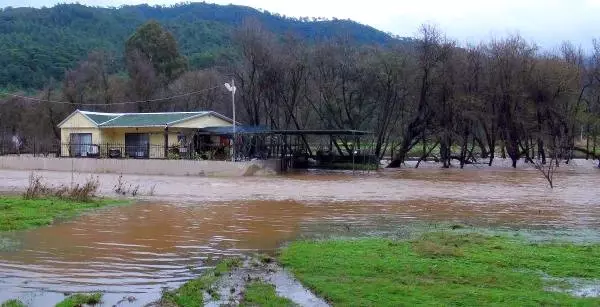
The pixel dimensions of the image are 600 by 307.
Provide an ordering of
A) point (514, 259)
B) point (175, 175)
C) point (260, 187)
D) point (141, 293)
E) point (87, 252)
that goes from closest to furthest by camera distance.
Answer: point (141, 293) → point (514, 259) → point (87, 252) → point (260, 187) → point (175, 175)

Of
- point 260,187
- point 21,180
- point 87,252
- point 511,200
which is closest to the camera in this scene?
point 87,252

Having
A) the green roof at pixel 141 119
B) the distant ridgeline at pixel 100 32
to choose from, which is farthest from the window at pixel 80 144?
the distant ridgeline at pixel 100 32

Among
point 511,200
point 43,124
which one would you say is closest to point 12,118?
point 43,124

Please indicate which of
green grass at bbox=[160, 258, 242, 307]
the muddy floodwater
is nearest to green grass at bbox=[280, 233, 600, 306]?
green grass at bbox=[160, 258, 242, 307]

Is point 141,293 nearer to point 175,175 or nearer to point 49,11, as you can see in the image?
point 175,175

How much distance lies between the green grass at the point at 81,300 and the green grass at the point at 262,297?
6.78ft

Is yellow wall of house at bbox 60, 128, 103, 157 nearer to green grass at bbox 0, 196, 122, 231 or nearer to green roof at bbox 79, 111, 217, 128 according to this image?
green roof at bbox 79, 111, 217, 128

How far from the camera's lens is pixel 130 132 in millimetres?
48562

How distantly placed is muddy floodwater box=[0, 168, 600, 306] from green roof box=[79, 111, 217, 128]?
10440 mm

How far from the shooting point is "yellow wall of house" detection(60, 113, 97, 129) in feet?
161

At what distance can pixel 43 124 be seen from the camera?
68875mm

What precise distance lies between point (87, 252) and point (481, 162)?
52634 millimetres

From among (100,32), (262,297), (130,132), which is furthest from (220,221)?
(100,32)

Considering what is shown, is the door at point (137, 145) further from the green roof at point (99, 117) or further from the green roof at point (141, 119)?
the green roof at point (99, 117)
